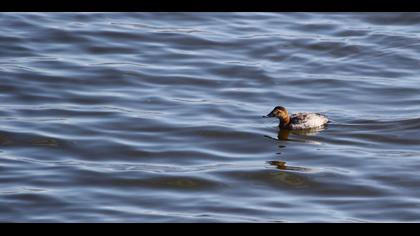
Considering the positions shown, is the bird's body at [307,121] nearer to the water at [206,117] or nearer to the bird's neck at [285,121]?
the bird's neck at [285,121]

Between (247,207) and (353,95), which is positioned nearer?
(247,207)

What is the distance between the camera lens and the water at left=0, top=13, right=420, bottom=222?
7965 mm

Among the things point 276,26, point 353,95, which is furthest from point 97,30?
point 353,95

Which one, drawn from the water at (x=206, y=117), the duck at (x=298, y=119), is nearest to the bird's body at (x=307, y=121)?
the duck at (x=298, y=119)

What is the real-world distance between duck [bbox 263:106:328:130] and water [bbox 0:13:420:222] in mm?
155

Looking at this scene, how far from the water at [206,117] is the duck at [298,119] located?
15 cm

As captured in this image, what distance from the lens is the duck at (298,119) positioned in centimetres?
1060

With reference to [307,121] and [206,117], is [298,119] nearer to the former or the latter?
[307,121]

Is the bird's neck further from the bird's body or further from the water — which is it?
the water

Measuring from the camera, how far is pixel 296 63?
14180mm

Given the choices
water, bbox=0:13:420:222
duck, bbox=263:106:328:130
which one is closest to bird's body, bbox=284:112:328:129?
duck, bbox=263:106:328:130
